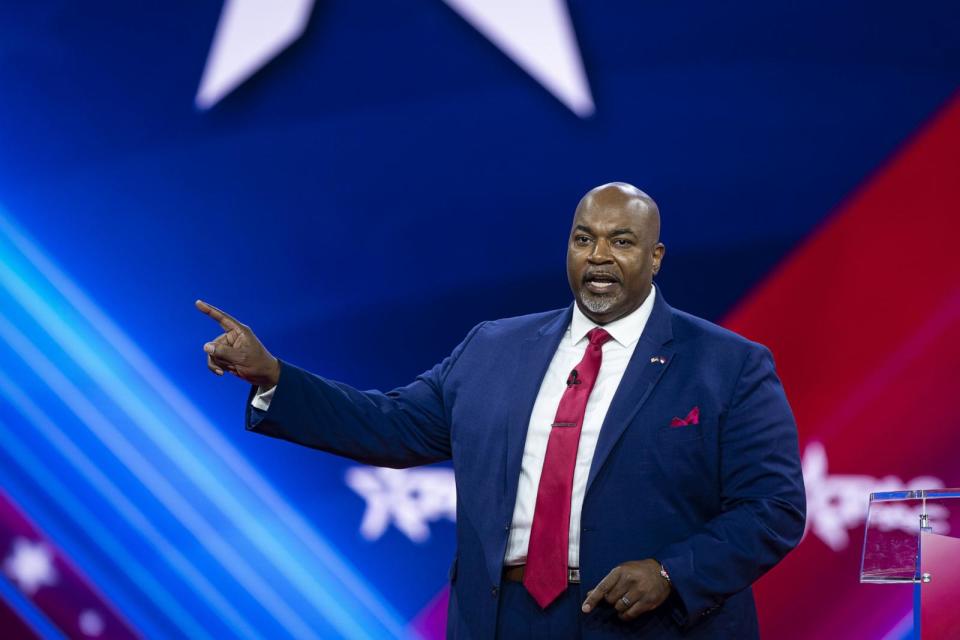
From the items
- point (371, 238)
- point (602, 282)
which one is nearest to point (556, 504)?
point (602, 282)

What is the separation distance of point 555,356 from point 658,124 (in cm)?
111

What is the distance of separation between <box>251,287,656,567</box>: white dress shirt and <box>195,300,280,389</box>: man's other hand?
0.06 meters

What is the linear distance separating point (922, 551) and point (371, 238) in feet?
6.47

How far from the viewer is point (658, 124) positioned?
10.5ft

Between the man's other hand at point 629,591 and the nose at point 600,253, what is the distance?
0.61 metres

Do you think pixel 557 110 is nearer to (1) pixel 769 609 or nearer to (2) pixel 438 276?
(2) pixel 438 276

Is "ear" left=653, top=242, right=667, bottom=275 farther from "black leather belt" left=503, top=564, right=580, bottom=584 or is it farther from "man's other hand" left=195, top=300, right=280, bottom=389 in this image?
"man's other hand" left=195, top=300, right=280, bottom=389

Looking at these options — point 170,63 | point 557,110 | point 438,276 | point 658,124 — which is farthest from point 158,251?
point 658,124

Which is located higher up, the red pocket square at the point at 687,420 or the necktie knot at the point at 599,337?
the necktie knot at the point at 599,337

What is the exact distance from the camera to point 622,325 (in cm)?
231

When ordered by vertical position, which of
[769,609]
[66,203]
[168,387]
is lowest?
[769,609]

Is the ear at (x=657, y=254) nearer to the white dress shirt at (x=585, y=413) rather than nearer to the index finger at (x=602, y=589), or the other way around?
the white dress shirt at (x=585, y=413)

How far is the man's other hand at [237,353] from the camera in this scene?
2.13 m

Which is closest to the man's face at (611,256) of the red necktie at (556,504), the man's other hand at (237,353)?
the red necktie at (556,504)
